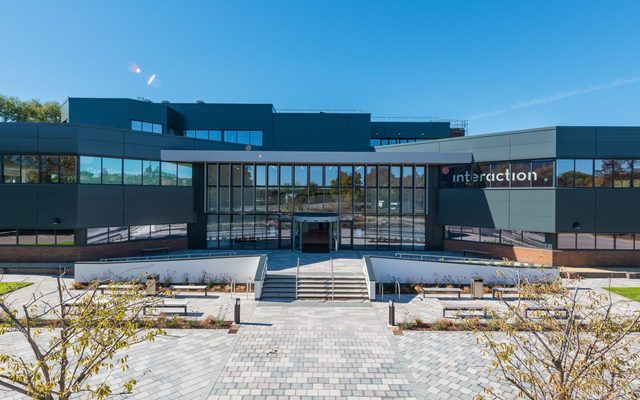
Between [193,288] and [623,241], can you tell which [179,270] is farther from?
[623,241]

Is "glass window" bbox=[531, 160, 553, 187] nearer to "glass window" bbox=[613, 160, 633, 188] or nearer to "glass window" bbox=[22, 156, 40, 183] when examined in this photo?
"glass window" bbox=[613, 160, 633, 188]

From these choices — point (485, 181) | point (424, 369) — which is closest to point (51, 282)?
point (424, 369)

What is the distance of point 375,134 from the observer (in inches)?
1674

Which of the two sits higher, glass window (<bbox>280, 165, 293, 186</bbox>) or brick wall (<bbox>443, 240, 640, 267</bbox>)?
glass window (<bbox>280, 165, 293, 186</bbox>)

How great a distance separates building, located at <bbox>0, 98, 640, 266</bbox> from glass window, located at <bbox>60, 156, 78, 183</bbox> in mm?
60

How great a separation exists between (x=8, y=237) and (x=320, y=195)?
19579 millimetres

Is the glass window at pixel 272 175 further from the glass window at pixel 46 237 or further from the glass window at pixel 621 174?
the glass window at pixel 621 174

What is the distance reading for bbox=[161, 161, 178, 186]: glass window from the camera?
71.5 ft

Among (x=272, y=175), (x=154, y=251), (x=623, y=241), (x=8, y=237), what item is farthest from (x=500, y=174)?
(x=8, y=237)

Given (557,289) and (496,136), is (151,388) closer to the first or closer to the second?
(557,289)

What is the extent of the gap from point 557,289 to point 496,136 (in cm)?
1719

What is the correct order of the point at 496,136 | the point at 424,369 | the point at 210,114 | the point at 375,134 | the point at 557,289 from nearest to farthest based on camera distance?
the point at 557,289, the point at 424,369, the point at 496,136, the point at 210,114, the point at 375,134

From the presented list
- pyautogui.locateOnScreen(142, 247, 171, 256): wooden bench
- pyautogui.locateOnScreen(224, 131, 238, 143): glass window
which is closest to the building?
pyautogui.locateOnScreen(142, 247, 171, 256): wooden bench

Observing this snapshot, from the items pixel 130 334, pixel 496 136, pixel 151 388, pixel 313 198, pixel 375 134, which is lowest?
pixel 151 388
